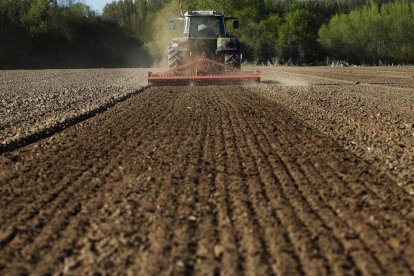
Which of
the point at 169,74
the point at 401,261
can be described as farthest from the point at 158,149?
the point at 169,74

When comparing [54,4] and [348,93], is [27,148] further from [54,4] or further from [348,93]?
[54,4]

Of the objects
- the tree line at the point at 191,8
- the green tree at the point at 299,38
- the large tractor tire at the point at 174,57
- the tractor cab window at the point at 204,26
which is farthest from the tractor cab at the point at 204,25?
the green tree at the point at 299,38

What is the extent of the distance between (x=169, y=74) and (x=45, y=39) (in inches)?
1822

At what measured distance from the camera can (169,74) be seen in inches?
776

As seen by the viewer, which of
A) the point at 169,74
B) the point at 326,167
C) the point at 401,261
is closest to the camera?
the point at 401,261

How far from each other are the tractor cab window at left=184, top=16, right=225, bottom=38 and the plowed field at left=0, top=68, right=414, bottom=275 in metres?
11.6

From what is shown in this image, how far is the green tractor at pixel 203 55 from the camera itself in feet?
64.0

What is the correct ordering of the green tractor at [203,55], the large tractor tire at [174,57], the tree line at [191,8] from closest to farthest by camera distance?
1. the green tractor at [203,55]
2. the large tractor tire at [174,57]
3. the tree line at [191,8]

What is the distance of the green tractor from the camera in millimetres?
19516

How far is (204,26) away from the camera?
70.8 ft

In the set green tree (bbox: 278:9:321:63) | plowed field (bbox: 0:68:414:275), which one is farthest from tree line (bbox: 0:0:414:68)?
plowed field (bbox: 0:68:414:275)

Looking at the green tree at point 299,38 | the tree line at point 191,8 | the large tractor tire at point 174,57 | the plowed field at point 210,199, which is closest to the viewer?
the plowed field at point 210,199

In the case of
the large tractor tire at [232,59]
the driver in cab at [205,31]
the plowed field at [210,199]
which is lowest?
the plowed field at [210,199]

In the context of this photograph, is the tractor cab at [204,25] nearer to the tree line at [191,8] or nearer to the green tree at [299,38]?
the tree line at [191,8]
